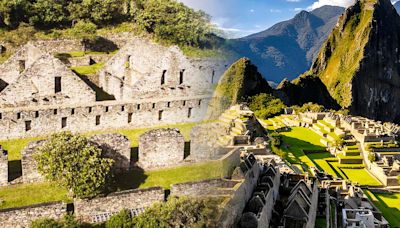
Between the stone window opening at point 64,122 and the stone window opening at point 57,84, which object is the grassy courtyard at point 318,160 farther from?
the stone window opening at point 64,122

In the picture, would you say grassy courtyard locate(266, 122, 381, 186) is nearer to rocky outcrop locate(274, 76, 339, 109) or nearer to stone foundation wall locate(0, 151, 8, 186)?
stone foundation wall locate(0, 151, 8, 186)

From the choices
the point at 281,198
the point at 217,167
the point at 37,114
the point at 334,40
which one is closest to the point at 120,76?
the point at 37,114

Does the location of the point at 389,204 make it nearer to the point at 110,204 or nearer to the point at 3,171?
the point at 110,204

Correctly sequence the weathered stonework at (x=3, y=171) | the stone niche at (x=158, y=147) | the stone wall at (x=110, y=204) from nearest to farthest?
the stone wall at (x=110, y=204) < the weathered stonework at (x=3, y=171) < the stone niche at (x=158, y=147)

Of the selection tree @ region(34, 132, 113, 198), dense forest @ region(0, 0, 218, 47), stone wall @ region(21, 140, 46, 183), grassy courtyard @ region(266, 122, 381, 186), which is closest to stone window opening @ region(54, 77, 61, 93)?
dense forest @ region(0, 0, 218, 47)

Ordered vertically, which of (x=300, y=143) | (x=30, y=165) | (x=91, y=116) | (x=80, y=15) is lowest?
(x=300, y=143)

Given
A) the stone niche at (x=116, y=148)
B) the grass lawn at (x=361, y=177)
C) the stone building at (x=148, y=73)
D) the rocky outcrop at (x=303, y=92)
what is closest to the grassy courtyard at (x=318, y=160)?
the grass lawn at (x=361, y=177)

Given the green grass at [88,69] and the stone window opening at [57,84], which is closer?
the stone window opening at [57,84]

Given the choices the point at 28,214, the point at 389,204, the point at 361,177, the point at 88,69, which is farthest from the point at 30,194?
the point at 361,177
